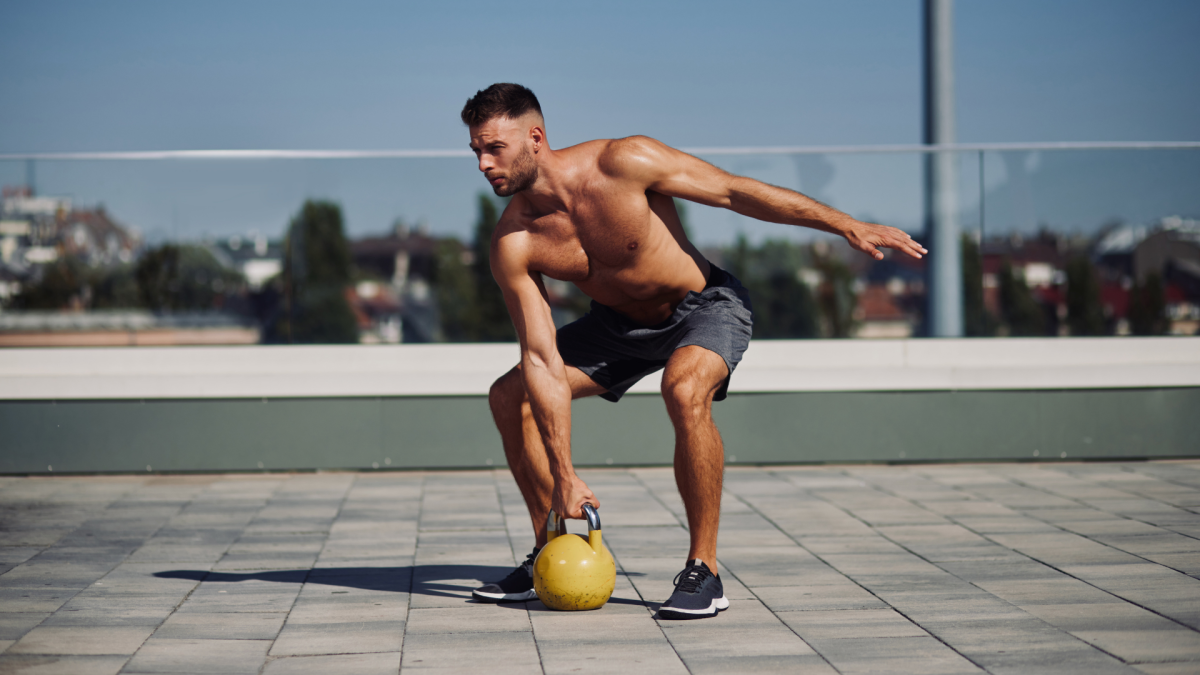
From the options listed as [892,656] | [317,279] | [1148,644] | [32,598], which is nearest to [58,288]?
[317,279]

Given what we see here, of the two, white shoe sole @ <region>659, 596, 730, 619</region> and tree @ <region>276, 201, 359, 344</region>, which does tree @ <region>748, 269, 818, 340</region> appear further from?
white shoe sole @ <region>659, 596, 730, 619</region>

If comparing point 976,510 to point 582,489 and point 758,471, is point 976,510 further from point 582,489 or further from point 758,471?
point 582,489

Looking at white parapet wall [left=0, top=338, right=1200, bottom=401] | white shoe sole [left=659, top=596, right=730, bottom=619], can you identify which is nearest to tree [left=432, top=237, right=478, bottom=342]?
white parapet wall [left=0, top=338, right=1200, bottom=401]

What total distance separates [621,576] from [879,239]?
1.53 metres

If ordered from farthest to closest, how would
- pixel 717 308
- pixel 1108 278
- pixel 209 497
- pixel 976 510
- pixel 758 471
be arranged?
pixel 1108 278, pixel 758 471, pixel 209 497, pixel 976 510, pixel 717 308

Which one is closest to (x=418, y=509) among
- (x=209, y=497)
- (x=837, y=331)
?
(x=209, y=497)

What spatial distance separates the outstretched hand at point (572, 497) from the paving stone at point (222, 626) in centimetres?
90

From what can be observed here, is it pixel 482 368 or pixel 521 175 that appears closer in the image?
pixel 521 175

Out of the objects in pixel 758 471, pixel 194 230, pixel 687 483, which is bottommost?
pixel 758 471

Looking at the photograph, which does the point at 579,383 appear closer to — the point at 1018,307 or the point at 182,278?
the point at 182,278

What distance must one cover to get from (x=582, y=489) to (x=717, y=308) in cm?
81

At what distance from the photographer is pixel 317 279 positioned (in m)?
7.00

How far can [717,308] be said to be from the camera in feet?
12.5

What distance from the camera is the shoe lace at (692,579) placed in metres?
3.45
